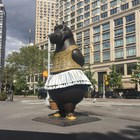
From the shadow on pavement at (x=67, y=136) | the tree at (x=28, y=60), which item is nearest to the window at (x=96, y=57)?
the tree at (x=28, y=60)

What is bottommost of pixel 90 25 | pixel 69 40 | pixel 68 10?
pixel 69 40

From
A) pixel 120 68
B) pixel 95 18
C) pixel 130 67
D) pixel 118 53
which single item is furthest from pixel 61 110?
→ pixel 95 18

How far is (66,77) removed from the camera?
28.4 ft

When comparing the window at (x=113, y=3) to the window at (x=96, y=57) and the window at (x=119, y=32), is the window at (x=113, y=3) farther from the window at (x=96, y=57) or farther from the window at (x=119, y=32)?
the window at (x=96, y=57)

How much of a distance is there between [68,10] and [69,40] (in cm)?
7643

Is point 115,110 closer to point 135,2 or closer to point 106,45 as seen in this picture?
point 135,2

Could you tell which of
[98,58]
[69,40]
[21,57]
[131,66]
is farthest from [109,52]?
[69,40]

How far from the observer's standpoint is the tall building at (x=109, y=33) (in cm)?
5791

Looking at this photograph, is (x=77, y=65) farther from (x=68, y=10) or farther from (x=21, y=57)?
(x=68, y=10)

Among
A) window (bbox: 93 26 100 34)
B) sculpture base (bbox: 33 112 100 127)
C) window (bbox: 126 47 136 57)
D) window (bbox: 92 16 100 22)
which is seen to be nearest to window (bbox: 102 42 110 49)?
window (bbox: 93 26 100 34)

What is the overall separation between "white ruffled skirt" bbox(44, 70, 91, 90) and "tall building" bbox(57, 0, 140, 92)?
153 ft

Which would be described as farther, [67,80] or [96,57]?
[96,57]

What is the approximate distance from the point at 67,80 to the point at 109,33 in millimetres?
57837

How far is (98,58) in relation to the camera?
67438 mm
